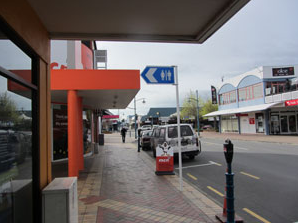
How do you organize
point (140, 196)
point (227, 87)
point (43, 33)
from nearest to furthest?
1. point (43, 33)
2. point (140, 196)
3. point (227, 87)

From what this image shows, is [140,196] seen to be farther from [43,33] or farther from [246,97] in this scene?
[246,97]

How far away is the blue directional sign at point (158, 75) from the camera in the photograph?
6.06m

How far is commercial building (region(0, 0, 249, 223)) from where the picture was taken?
263 centimetres

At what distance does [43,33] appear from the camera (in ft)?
11.9

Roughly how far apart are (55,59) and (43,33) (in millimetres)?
6698

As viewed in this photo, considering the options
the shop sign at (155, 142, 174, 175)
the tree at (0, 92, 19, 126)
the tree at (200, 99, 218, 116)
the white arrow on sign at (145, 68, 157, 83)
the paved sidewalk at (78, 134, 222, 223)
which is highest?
the tree at (200, 99, 218, 116)

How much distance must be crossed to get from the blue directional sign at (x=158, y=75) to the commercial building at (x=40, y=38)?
73.0 inches

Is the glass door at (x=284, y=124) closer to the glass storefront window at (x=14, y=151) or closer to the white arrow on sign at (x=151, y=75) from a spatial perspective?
the white arrow on sign at (x=151, y=75)

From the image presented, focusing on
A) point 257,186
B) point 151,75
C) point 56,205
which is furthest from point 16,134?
point 257,186

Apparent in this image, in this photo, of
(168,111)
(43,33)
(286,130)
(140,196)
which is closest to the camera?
(43,33)

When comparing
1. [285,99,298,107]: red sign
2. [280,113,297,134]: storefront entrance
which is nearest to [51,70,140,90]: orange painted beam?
[285,99,298,107]: red sign

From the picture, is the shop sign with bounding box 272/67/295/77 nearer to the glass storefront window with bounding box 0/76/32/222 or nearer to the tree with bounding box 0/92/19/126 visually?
the glass storefront window with bounding box 0/76/32/222

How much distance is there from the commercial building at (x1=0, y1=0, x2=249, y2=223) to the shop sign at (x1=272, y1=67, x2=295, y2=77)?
1173 inches

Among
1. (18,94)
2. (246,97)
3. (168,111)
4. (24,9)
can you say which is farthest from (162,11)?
(168,111)
